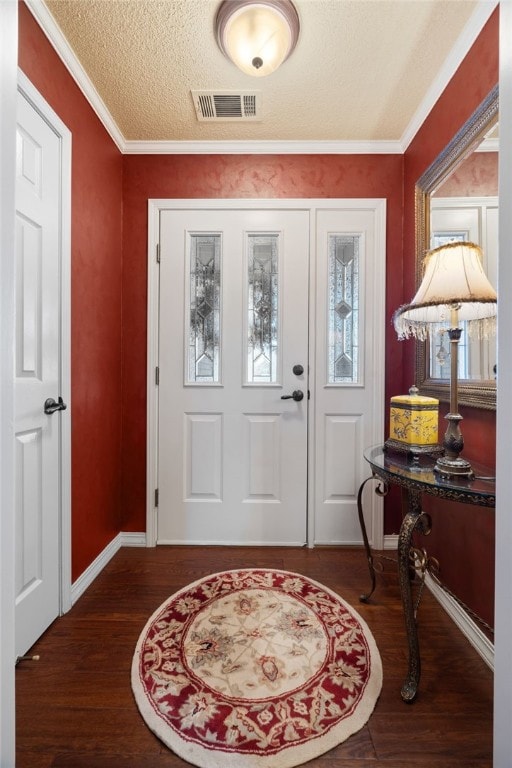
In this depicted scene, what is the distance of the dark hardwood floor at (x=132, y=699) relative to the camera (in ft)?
3.40

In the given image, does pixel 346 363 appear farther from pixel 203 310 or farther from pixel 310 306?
pixel 203 310

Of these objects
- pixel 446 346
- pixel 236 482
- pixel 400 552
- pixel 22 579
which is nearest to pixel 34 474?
pixel 22 579

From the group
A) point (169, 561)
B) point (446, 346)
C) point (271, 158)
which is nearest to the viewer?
point (446, 346)

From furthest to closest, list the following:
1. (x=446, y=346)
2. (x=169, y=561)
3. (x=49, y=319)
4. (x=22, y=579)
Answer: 1. (x=169, y=561)
2. (x=446, y=346)
3. (x=49, y=319)
4. (x=22, y=579)

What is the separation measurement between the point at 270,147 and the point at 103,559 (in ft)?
8.63

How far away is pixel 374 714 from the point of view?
1.15 m

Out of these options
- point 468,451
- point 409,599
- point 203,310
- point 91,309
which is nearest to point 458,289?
point 468,451

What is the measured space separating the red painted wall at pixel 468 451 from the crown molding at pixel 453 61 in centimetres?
3

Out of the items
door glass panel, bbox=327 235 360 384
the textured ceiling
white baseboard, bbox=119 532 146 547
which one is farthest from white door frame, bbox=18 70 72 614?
door glass panel, bbox=327 235 360 384

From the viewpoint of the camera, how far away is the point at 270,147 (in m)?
2.19

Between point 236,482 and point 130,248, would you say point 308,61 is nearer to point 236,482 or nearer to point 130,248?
point 130,248

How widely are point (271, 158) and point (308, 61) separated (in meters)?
0.61

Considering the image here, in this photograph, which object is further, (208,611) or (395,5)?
(208,611)

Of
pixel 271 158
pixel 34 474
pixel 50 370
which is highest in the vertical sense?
pixel 271 158
